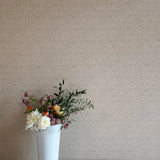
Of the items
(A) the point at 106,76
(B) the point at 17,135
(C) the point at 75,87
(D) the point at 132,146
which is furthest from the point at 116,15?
(B) the point at 17,135

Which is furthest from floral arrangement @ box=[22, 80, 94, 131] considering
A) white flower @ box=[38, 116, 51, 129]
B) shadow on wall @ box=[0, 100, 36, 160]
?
shadow on wall @ box=[0, 100, 36, 160]

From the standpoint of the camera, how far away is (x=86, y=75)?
127cm

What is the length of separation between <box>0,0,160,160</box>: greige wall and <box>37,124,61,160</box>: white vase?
0.64ft

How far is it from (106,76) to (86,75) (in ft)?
0.49

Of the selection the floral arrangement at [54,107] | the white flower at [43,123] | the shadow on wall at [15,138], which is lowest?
the shadow on wall at [15,138]

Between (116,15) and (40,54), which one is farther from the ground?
(116,15)

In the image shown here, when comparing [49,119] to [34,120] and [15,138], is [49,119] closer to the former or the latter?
[34,120]

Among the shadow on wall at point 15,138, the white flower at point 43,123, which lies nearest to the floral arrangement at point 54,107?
the white flower at point 43,123

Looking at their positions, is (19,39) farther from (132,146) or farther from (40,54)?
(132,146)

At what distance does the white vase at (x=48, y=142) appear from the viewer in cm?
109

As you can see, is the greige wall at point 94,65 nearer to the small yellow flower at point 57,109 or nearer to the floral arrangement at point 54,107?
the floral arrangement at point 54,107

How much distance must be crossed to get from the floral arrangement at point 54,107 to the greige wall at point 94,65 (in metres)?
0.07

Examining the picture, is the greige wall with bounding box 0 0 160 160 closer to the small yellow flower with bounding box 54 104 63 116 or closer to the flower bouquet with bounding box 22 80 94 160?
the flower bouquet with bounding box 22 80 94 160

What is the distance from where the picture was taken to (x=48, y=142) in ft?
3.61
